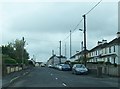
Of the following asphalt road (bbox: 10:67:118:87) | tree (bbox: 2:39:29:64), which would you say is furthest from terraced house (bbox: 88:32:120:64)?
asphalt road (bbox: 10:67:118:87)

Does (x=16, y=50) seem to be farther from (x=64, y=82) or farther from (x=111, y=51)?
(x=64, y=82)

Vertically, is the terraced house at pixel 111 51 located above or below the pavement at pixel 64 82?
above

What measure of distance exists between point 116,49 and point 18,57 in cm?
2352

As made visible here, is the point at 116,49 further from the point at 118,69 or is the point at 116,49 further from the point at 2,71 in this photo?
the point at 2,71

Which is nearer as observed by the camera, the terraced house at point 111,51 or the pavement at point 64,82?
the pavement at point 64,82

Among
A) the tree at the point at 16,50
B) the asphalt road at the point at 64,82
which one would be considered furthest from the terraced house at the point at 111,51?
the asphalt road at the point at 64,82

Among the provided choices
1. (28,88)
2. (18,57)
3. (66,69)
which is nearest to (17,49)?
(18,57)

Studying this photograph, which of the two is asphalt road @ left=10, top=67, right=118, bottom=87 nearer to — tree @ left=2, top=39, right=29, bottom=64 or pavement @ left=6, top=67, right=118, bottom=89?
pavement @ left=6, top=67, right=118, bottom=89

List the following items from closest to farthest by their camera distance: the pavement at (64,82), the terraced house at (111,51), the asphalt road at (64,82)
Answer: the pavement at (64,82) < the asphalt road at (64,82) < the terraced house at (111,51)

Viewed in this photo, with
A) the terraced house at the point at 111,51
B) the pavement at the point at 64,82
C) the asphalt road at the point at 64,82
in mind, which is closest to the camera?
the pavement at the point at 64,82

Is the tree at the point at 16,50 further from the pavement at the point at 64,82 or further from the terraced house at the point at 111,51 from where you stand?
the pavement at the point at 64,82

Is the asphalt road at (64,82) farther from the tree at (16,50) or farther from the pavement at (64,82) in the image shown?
the tree at (16,50)

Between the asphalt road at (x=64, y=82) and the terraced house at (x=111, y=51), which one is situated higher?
the terraced house at (x=111, y=51)

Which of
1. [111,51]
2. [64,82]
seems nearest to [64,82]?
[64,82]
